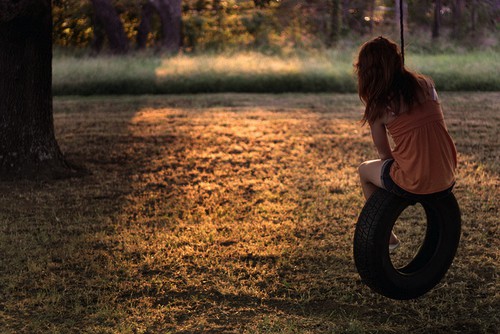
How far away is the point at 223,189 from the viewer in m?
7.20

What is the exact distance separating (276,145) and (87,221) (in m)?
3.98

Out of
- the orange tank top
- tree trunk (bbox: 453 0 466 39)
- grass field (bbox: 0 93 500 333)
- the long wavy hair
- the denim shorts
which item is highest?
tree trunk (bbox: 453 0 466 39)

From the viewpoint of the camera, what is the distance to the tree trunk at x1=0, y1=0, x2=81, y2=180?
7258 mm

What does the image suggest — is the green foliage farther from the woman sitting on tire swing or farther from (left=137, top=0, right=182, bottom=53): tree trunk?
the woman sitting on tire swing

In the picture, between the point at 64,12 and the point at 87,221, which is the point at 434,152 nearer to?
the point at 87,221

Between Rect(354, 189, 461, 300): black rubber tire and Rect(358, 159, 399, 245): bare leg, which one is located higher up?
Rect(358, 159, 399, 245): bare leg

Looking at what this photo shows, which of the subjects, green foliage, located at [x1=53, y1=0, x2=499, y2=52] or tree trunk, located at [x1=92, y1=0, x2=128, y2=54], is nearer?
green foliage, located at [x1=53, y1=0, x2=499, y2=52]

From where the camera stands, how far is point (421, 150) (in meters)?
3.82

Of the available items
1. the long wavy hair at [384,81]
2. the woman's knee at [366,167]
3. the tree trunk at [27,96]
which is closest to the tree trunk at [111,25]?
the tree trunk at [27,96]

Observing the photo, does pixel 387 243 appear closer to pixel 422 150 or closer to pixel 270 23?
pixel 422 150

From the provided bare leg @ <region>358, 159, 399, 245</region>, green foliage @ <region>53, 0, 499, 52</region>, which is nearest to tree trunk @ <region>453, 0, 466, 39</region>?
green foliage @ <region>53, 0, 499, 52</region>

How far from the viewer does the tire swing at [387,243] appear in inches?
154

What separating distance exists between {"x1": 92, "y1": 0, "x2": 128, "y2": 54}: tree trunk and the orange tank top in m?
15.4

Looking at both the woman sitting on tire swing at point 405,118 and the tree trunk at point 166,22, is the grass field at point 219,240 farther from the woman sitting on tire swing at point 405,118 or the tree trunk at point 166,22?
the tree trunk at point 166,22
